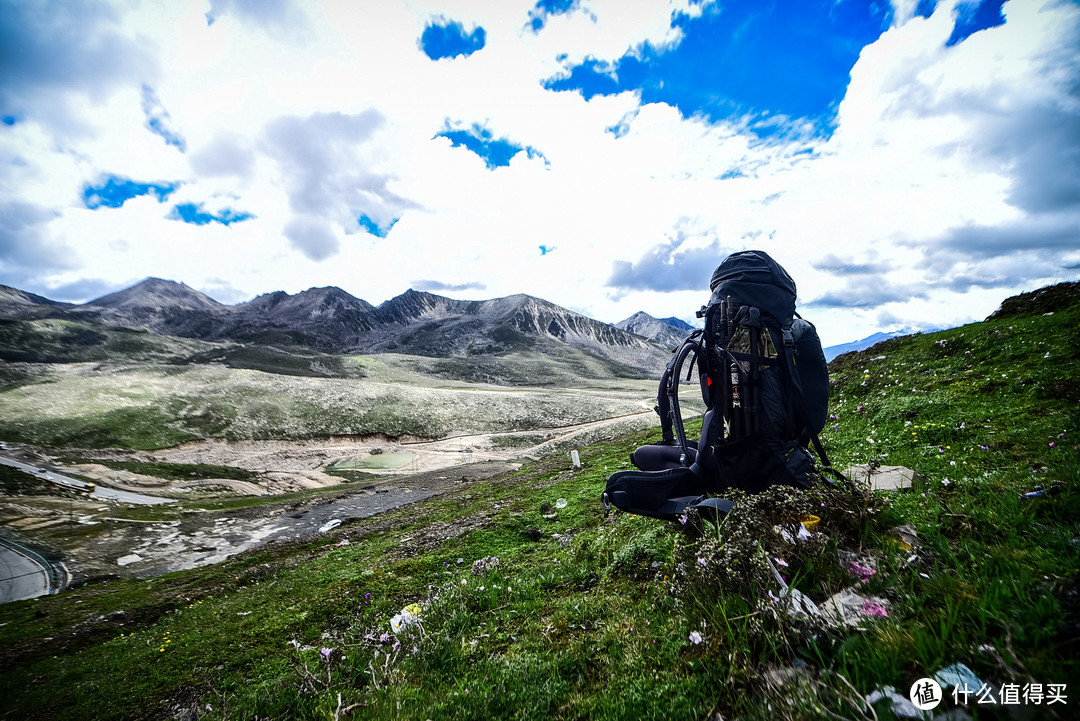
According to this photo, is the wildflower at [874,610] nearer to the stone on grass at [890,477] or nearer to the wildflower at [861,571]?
the wildflower at [861,571]

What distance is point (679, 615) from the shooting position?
403 cm

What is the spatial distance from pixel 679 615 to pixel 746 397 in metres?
2.96

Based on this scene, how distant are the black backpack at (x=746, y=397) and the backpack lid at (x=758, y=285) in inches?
0.6

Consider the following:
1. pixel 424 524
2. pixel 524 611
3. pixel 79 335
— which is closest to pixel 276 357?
pixel 79 335

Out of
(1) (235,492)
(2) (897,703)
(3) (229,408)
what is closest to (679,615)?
(2) (897,703)

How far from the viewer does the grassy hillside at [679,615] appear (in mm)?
2490

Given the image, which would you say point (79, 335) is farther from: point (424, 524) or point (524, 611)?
point (524, 611)

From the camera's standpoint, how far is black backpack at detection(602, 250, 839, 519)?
217 inches

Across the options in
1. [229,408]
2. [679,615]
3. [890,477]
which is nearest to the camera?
[679,615]

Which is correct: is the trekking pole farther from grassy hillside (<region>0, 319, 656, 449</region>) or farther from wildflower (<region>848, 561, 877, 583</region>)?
grassy hillside (<region>0, 319, 656, 449</region>)

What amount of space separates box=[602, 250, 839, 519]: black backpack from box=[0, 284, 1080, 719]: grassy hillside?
2.74 ft

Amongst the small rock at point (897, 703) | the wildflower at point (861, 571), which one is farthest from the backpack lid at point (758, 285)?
the small rock at point (897, 703)

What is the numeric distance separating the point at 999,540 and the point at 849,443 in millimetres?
7996

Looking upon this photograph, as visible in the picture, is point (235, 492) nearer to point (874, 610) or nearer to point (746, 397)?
point (746, 397)
